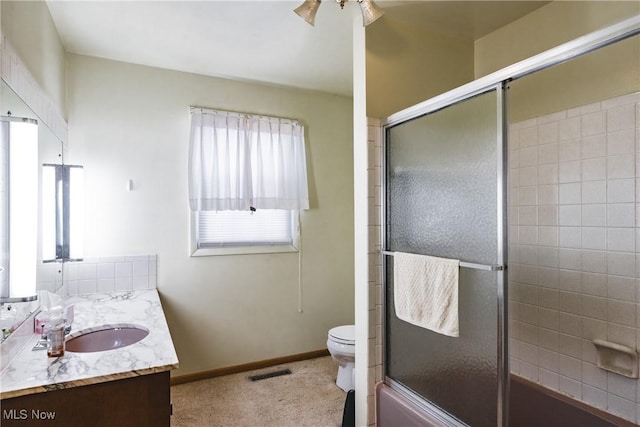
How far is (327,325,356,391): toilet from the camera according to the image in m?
2.55

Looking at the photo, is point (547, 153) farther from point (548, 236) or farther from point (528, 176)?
point (548, 236)

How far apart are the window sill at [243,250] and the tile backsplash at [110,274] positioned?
349 millimetres

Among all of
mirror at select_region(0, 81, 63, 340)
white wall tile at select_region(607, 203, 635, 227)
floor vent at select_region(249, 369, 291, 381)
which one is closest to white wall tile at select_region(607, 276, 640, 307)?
white wall tile at select_region(607, 203, 635, 227)

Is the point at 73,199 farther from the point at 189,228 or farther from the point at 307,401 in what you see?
the point at 307,401

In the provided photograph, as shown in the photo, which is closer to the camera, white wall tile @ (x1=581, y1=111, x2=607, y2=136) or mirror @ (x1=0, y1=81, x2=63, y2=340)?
mirror @ (x1=0, y1=81, x2=63, y2=340)

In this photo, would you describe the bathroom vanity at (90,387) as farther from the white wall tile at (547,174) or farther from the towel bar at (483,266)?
the white wall tile at (547,174)

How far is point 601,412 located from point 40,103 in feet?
10.3

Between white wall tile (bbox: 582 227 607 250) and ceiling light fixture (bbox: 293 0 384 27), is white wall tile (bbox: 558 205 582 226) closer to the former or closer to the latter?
white wall tile (bbox: 582 227 607 250)

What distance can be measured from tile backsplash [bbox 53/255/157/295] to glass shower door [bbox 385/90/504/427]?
1832mm

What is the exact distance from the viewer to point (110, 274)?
263 centimetres

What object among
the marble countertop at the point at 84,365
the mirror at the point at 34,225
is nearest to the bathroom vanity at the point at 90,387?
the marble countertop at the point at 84,365

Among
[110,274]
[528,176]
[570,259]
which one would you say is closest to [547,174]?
[528,176]

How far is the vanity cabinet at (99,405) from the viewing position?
4.01ft

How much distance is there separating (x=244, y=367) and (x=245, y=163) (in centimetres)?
170
